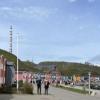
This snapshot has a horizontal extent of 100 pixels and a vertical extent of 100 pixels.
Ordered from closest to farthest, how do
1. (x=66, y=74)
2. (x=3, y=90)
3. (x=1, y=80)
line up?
(x=3, y=90)
(x=1, y=80)
(x=66, y=74)

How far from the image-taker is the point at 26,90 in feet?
157

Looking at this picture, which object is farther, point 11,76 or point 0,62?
point 11,76

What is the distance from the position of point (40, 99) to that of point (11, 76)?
52.4 m

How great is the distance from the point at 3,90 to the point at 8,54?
125182 mm

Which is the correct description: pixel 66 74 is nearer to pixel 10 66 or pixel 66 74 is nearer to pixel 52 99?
pixel 10 66

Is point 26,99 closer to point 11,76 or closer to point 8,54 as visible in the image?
point 11,76

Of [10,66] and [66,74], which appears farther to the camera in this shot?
[66,74]

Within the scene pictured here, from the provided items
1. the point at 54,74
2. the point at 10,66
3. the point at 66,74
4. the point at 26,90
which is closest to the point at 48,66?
the point at 66,74

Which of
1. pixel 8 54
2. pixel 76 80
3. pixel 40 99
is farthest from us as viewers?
pixel 8 54

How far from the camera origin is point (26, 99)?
37.8 m

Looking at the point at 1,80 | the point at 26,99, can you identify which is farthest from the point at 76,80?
the point at 26,99

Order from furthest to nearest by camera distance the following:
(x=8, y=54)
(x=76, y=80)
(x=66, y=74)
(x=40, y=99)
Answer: (x=66, y=74)
(x=8, y=54)
(x=76, y=80)
(x=40, y=99)

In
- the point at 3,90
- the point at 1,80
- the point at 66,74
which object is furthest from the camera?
the point at 66,74

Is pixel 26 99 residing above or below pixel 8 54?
below
